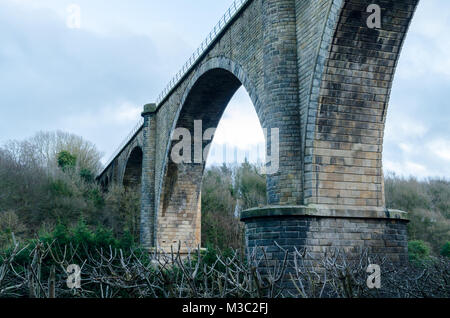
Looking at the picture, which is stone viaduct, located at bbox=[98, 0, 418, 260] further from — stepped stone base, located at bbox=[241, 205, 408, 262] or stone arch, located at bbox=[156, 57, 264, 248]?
stone arch, located at bbox=[156, 57, 264, 248]

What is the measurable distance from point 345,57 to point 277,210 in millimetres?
3268

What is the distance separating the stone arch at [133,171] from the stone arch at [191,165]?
6982mm

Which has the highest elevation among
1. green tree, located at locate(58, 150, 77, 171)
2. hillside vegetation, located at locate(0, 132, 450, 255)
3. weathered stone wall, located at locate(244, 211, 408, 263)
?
green tree, located at locate(58, 150, 77, 171)

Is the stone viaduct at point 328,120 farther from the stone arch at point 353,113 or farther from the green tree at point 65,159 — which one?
the green tree at point 65,159

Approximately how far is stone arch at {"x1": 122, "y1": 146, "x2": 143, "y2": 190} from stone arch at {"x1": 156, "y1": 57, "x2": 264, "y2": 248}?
698 cm

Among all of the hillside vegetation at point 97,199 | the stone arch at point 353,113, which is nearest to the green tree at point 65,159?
the hillside vegetation at point 97,199

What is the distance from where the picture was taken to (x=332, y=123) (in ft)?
32.8

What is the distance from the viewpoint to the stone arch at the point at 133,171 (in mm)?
28219

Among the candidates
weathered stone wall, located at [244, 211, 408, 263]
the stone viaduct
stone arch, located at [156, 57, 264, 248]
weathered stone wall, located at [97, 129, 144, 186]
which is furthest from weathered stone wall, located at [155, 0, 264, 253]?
weathered stone wall, located at [97, 129, 144, 186]

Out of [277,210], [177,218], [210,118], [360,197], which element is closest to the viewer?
[277,210]

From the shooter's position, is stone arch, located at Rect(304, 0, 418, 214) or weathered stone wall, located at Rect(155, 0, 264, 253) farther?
weathered stone wall, located at Rect(155, 0, 264, 253)

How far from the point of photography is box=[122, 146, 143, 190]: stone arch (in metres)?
28.2
